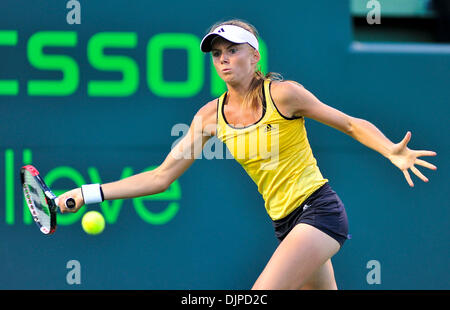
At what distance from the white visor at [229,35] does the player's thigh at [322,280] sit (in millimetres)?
1217

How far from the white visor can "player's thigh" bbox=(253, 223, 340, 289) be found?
99 centimetres

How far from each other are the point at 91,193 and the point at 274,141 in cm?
97

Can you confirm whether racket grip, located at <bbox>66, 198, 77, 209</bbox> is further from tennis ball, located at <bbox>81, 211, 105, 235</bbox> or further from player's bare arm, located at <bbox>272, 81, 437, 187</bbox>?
player's bare arm, located at <bbox>272, 81, 437, 187</bbox>

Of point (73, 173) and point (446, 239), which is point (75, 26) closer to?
point (73, 173)

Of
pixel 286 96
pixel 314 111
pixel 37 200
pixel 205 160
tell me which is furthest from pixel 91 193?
pixel 205 160

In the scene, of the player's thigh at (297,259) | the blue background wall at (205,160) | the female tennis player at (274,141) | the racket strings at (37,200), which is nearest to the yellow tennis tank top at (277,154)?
the female tennis player at (274,141)

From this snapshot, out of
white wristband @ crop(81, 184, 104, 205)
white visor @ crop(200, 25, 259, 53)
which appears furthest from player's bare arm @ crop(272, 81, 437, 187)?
white wristband @ crop(81, 184, 104, 205)

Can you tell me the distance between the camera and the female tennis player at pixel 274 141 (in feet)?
12.0

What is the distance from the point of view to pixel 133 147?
5.21 meters

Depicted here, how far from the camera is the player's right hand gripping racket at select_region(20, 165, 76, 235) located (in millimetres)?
3691

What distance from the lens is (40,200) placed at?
156 inches

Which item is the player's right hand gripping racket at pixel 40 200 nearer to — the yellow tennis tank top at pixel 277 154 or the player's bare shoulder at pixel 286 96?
the yellow tennis tank top at pixel 277 154

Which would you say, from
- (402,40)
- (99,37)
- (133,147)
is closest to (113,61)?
(99,37)

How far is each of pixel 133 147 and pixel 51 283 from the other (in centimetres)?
111
